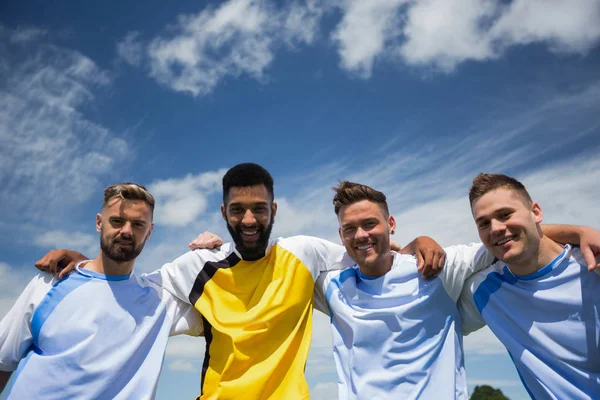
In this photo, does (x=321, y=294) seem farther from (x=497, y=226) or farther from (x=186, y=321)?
(x=497, y=226)

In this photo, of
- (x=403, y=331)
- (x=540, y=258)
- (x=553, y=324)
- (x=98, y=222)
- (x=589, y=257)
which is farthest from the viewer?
(x=98, y=222)

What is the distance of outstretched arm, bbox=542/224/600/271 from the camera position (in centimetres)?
→ 494

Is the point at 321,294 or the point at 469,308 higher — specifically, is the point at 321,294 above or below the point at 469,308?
above

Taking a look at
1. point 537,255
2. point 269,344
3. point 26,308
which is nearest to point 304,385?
point 269,344

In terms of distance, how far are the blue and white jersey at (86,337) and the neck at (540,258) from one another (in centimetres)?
421

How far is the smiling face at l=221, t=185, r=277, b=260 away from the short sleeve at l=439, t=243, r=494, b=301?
2.32 meters

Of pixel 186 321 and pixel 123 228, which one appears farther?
pixel 186 321

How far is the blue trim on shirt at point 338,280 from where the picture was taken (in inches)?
242

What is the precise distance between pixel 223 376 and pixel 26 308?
259cm

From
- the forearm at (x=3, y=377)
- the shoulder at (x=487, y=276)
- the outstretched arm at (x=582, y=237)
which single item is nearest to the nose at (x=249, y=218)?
the shoulder at (x=487, y=276)

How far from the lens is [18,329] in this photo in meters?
5.63

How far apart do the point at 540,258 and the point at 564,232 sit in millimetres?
447

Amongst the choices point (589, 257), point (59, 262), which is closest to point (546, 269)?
point (589, 257)

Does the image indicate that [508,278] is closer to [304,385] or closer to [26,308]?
[304,385]
